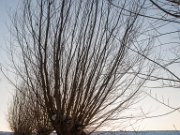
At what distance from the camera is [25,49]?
24.9 ft

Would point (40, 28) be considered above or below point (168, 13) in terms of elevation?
above

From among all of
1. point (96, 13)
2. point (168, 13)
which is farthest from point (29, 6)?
point (168, 13)

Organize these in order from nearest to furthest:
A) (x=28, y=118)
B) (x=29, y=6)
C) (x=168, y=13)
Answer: (x=168, y=13) → (x=29, y=6) → (x=28, y=118)

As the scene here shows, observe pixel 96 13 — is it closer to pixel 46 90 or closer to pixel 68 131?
pixel 46 90

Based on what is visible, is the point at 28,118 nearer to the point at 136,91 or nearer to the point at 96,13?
the point at 136,91

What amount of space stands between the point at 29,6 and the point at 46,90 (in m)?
1.75

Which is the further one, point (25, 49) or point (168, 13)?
point (25, 49)

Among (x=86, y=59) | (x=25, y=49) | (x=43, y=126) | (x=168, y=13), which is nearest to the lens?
(x=168, y=13)

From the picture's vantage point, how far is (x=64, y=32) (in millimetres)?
6801

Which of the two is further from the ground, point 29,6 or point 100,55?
point 29,6

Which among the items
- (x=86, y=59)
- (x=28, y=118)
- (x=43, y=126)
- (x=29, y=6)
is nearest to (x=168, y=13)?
(x=86, y=59)

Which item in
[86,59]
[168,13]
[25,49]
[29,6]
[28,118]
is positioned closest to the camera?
[168,13]

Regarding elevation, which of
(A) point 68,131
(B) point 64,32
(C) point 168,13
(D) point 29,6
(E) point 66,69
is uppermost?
(D) point 29,6

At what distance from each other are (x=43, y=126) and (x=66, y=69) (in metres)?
4.57
